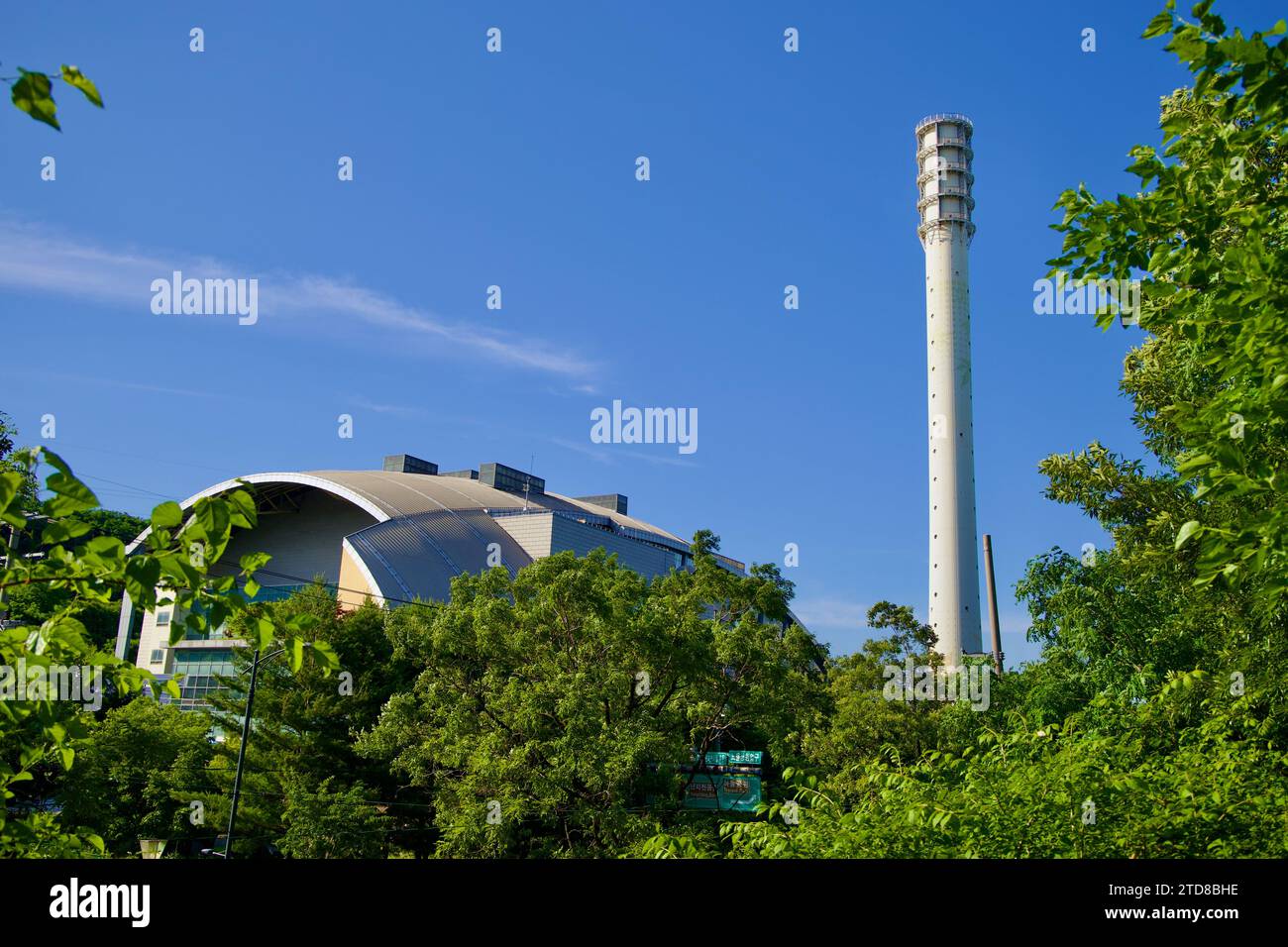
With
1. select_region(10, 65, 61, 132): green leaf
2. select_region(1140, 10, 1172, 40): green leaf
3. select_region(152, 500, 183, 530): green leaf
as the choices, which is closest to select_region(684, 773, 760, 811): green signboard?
select_region(1140, 10, 1172, 40): green leaf

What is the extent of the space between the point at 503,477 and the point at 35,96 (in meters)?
85.3

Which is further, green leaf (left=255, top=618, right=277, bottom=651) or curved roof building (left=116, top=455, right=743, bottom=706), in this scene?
curved roof building (left=116, top=455, right=743, bottom=706)

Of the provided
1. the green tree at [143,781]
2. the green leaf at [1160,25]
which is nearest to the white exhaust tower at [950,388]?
the green tree at [143,781]

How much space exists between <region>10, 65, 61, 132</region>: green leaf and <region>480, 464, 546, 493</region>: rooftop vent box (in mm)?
82993

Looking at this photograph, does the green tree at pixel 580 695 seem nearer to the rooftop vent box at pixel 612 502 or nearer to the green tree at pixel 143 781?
the green tree at pixel 143 781

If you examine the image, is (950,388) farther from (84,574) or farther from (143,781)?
(84,574)

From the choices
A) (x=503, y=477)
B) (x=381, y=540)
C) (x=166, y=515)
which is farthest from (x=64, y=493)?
(x=503, y=477)

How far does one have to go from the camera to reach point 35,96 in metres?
2.82

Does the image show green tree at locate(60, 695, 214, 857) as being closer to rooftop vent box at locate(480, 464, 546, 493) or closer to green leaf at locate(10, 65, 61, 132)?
green leaf at locate(10, 65, 61, 132)

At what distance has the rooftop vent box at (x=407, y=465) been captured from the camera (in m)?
91.3

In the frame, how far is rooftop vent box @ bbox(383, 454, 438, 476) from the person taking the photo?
3595 inches

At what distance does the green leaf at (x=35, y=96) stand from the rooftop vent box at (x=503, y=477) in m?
83.0
